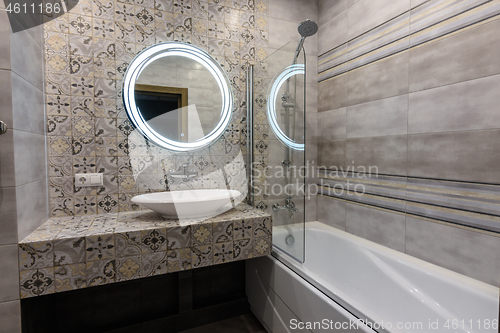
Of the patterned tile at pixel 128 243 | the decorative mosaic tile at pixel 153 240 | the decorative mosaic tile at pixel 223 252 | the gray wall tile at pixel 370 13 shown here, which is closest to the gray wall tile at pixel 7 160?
the patterned tile at pixel 128 243

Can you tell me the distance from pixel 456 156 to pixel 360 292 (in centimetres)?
95

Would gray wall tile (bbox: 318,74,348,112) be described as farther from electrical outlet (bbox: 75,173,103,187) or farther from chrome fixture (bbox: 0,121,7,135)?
chrome fixture (bbox: 0,121,7,135)

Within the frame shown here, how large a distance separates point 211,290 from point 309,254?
0.79 m

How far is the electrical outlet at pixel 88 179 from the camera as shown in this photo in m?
1.62

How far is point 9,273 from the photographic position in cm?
117

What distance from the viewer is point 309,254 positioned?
1.97 m

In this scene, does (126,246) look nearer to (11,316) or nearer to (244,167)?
(11,316)

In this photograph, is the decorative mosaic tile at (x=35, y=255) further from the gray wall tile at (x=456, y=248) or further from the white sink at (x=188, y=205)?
the gray wall tile at (x=456, y=248)

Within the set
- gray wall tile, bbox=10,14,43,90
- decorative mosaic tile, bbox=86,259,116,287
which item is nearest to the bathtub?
decorative mosaic tile, bbox=86,259,116,287

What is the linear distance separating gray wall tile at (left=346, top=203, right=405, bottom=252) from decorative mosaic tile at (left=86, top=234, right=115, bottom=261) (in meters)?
1.62

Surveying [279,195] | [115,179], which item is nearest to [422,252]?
[279,195]

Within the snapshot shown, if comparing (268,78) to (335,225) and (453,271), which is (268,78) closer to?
(335,225)

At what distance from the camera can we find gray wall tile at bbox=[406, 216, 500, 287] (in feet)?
4.06

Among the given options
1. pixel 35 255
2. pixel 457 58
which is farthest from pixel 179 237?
pixel 457 58
